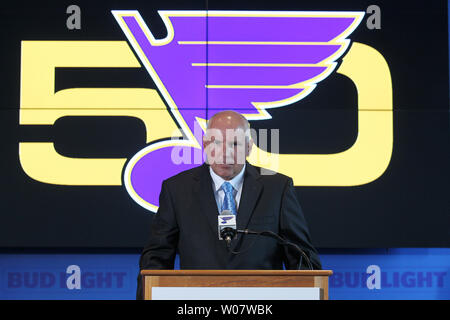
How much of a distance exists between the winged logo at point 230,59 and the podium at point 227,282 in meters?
2.57

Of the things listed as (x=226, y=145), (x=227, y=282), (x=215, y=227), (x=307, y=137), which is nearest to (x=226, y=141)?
(x=226, y=145)

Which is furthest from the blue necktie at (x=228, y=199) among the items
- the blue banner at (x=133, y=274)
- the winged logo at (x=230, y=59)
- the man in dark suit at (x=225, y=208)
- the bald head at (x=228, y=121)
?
the blue banner at (x=133, y=274)

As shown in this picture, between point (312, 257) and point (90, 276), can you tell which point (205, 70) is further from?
point (312, 257)

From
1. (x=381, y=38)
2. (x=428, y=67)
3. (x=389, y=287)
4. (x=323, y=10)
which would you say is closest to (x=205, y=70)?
(x=323, y=10)

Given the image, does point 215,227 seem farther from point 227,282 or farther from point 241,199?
point 227,282

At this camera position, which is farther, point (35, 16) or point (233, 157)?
point (35, 16)

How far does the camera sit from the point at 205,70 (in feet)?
15.7

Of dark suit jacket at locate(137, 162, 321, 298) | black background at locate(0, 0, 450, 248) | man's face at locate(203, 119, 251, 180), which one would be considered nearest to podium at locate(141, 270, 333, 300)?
dark suit jacket at locate(137, 162, 321, 298)

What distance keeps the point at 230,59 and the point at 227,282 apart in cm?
280

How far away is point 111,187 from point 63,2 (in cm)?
133

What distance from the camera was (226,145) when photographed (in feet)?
10.2

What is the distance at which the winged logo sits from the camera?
476 cm

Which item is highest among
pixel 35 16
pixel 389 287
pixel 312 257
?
pixel 35 16

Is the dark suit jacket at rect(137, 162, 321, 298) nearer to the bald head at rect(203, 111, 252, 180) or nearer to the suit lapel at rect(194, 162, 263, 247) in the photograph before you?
the suit lapel at rect(194, 162, 263, 247)
